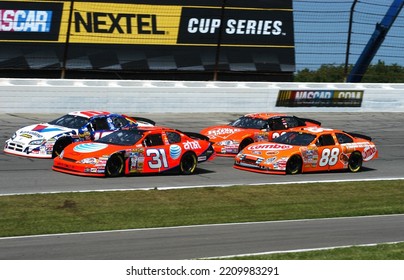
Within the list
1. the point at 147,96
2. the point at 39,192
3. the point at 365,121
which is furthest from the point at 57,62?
the point at 39,192

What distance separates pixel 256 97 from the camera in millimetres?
33344

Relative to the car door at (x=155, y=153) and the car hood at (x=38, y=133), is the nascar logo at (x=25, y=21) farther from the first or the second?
the car door at (x=155, y=153)

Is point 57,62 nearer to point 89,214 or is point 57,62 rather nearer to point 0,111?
point 0,111

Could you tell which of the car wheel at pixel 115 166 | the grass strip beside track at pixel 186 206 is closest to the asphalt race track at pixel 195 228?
the car wheel at pixel 115 166

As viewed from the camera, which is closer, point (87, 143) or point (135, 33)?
point (87, 143)

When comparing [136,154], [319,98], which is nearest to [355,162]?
[136,154]

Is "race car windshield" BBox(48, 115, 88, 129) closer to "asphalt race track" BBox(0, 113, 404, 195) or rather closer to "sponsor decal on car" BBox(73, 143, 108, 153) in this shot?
"asphalt race track" BBox(0, 113, 404, 195)

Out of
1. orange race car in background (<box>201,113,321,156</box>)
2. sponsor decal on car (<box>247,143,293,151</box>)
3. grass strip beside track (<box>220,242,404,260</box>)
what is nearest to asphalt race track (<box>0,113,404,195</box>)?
orange race car in background (<box>201,113,321,156</box>)

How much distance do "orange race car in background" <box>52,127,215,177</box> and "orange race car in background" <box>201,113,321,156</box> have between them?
2.41 meters

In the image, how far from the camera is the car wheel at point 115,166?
19375mm

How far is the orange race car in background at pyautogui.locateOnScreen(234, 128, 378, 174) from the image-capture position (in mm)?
21328

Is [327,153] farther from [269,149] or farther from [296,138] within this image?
[269,149]

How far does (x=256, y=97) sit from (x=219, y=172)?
12.3 metres

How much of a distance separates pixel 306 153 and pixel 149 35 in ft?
58.5
